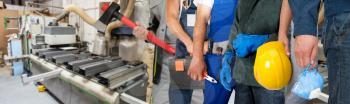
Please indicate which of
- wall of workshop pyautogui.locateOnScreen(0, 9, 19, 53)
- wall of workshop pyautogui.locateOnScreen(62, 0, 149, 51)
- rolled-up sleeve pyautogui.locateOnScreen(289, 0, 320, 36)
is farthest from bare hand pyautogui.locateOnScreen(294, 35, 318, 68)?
wall of workshop pyautogui.locateOnScreen(0, 9, 19, 53)

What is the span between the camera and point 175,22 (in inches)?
63.8

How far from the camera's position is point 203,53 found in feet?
4.61

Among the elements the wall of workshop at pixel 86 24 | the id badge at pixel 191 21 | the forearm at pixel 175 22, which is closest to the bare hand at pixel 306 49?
the forearm at pixel 175 22

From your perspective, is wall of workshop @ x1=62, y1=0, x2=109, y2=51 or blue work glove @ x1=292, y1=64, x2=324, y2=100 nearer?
blue work glove @ x1=292, y1=64, x2=324, y2=100

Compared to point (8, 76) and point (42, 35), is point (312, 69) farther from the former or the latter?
point (8, 76)

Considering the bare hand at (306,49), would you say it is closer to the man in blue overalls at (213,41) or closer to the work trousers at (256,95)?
the work trousers at (256,95)

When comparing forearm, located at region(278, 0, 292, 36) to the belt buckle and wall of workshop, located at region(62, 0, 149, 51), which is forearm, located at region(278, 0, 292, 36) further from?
wall of workshop, located at region(62, 0, 149, 51)

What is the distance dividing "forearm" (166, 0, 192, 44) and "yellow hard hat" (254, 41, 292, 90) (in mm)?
587

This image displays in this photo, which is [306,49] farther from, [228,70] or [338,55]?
[228,70]

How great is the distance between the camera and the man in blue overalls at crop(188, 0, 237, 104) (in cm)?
137

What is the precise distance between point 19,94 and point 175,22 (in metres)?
3.46

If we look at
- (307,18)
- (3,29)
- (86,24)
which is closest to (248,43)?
(307,18)

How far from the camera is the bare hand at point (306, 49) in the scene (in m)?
0.84

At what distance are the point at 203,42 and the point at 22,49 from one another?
17.2 feet
